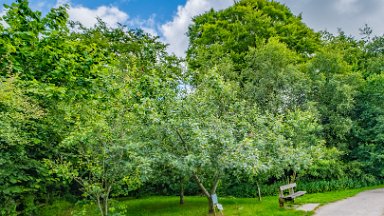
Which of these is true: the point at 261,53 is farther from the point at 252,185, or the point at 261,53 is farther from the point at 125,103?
the point at 125,103

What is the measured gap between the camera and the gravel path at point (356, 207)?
8.87 m

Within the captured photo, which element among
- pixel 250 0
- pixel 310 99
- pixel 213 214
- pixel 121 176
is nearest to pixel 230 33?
pixel 250 0

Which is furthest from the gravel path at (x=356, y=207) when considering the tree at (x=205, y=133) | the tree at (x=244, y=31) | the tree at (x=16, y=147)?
the tree at (x=244, y=31)

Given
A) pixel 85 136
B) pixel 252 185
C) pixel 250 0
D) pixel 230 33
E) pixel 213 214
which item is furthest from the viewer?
pixel 250 0

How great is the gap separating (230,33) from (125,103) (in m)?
15.0

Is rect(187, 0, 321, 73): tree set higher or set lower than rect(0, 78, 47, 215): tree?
Result: higher

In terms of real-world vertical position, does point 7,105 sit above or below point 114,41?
below

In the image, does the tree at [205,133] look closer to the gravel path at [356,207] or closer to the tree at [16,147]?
the tree at [16,147]

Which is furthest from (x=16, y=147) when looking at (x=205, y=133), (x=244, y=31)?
(x=244, y=31)

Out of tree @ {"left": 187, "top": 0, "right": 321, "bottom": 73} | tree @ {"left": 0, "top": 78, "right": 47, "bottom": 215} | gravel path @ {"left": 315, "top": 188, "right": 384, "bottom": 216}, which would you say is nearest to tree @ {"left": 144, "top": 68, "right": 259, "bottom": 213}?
tree @ {"left": 0, "top": 78, "right": 47, "bottom": 215}

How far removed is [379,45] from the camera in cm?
2184

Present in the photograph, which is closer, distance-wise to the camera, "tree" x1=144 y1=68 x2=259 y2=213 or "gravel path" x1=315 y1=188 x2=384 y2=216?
"tree" x1=144 y1=68 x2=259 y2=213

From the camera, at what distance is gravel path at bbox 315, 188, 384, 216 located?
29.1 feet

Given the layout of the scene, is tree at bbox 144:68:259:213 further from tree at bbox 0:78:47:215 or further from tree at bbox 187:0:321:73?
tree at bbox 187:0:321:73
